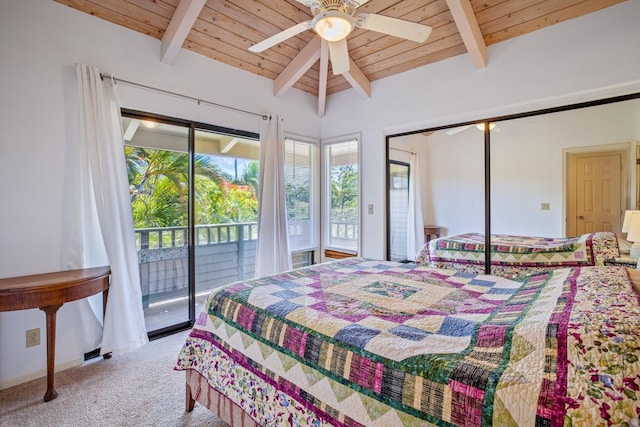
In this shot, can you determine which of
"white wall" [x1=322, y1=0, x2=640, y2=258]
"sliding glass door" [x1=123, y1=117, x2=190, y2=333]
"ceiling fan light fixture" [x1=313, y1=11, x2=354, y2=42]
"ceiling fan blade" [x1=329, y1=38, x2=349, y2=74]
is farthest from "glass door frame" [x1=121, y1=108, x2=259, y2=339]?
Result: "white wall" [x1=322, y1=0, x2=640, y2=258]

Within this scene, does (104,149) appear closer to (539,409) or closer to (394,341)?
(394,341)

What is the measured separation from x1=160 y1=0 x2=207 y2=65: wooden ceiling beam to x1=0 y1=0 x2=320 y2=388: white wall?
0.65 feet

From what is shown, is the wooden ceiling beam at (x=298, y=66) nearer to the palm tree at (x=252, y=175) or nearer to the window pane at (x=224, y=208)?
the window pane at (x=224, y=208)

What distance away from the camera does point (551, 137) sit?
257 centimetres

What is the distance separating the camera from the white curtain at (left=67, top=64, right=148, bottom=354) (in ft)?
7.60

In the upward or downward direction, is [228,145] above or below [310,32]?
below

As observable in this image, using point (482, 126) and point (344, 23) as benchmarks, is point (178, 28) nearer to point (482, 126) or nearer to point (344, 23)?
point (344, 23)

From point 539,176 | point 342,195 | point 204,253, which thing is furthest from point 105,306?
point 539,176

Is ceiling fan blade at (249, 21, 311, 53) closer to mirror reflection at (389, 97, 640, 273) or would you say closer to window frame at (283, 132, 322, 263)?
mirror reflection at (389, 97, 640, 273)

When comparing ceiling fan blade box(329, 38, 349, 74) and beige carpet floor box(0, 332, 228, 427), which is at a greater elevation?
ceiling fan blade box(329, 38, 349, 74)

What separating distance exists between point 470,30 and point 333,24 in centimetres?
134

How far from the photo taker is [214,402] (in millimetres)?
1604

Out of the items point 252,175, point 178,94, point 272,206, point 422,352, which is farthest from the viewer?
point 252,175

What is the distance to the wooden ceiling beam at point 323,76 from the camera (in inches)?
123
